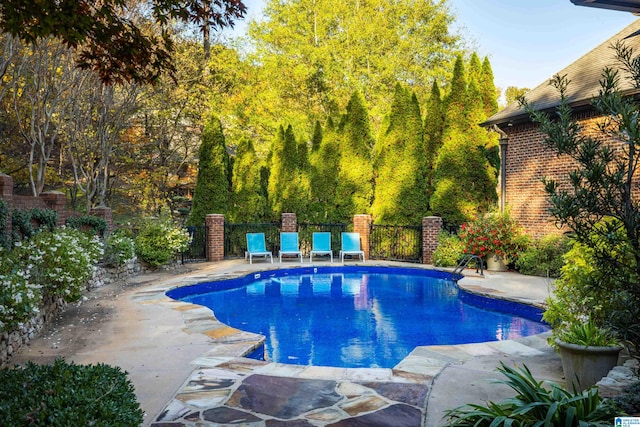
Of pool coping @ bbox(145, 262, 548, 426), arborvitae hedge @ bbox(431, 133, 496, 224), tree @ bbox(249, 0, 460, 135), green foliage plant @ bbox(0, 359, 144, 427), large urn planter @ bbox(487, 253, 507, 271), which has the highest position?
tree @ bbox(249, 0, 460, 135)

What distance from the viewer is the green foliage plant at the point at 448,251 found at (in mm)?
12266

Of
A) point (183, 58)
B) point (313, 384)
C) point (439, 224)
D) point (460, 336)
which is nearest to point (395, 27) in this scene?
point (183, 58)

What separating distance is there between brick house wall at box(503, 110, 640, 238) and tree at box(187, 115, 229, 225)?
8737 mm

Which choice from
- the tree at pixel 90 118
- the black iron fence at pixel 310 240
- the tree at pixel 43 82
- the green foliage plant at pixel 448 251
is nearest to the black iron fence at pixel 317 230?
the black iron fence at pixel 310 240

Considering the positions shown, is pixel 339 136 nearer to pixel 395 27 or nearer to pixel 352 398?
pixel 395 27

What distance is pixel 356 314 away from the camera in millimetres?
7996

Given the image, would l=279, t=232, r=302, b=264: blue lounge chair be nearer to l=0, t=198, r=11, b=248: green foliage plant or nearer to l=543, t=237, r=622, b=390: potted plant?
l=0, t=198, r=11, b=248: green foliage plant

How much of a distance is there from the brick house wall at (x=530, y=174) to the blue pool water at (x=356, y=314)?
8.56ft

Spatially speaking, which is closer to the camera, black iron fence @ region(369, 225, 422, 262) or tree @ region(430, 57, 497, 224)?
tree @ region(430, 57, 497, 224)

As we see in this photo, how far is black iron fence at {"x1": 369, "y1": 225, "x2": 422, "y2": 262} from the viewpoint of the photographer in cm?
1402

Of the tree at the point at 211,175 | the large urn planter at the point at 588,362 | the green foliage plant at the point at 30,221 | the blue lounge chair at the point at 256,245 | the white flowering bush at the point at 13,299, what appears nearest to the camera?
the large urn planter at the point at 588,362

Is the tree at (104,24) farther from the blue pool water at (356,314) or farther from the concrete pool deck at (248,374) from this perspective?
the blue pool water at (356,314)

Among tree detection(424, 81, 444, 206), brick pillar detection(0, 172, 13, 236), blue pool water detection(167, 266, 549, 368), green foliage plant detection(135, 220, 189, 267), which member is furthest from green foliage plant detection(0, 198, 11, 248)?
tree detection(424, 81, 444, 206)

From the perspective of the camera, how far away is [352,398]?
11.8 ft
